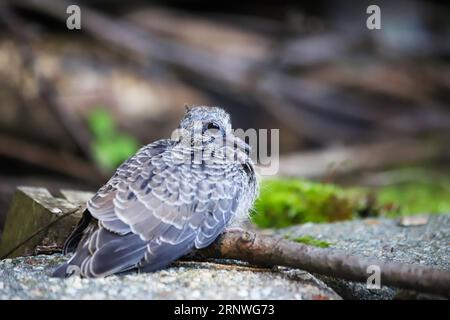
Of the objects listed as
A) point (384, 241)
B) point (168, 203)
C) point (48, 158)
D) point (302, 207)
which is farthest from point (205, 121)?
point (48, 158)

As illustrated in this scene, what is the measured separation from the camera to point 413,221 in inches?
205

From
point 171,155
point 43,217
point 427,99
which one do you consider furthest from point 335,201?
point 427,99

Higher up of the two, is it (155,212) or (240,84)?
(240,84)

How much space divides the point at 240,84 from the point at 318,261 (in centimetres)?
567

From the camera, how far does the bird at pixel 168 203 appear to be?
11.6 feet

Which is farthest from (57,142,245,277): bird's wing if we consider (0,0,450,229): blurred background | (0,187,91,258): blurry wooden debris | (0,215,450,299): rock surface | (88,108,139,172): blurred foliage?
(88,108,139,172): blurred foliage

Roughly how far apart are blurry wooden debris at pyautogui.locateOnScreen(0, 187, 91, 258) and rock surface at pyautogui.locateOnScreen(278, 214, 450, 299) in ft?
5.67

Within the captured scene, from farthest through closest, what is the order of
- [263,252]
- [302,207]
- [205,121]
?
[302,207] < [205,121] < [263,252]

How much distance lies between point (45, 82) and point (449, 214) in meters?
4.75

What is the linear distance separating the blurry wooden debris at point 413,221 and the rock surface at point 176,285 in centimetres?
174

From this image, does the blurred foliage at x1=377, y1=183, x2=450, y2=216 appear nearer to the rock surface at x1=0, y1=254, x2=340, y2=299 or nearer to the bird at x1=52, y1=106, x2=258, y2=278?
the bird at x1=52, y1=106, x2=258, y2=278

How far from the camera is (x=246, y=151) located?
4379 mm
